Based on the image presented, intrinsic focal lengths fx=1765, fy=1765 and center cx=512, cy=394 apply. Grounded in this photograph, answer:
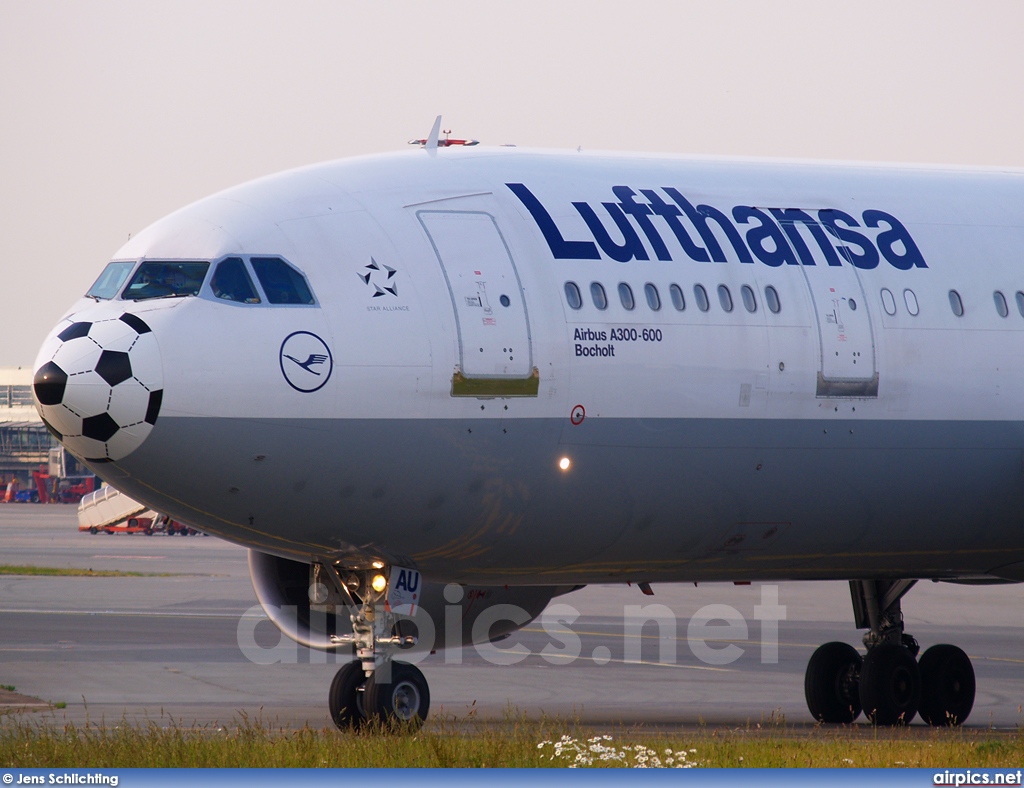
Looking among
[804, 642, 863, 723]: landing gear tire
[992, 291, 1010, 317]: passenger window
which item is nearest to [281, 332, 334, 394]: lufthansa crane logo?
[992, 291, 1010, 317]: passenger window

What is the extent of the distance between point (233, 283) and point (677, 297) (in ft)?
13.4

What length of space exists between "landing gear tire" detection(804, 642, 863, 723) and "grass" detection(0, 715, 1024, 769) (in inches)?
198

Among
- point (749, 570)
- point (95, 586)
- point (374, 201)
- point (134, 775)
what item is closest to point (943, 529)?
point (749, 570)

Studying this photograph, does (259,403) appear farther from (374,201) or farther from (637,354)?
(637,354)

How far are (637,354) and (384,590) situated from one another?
3.02 meters

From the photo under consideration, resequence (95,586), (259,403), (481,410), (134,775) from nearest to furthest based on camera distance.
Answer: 1. (134,775)
2. (259,403)
3. (481,410)
4. (95,586)

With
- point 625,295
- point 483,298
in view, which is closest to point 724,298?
point 625,295

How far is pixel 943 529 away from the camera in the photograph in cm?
1753

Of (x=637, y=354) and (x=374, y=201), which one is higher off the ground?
(x=374, y=201)

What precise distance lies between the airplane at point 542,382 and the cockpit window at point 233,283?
24 mm

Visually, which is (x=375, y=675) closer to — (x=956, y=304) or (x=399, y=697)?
(x=399, y=697)

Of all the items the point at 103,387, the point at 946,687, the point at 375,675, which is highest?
the point at 103,387

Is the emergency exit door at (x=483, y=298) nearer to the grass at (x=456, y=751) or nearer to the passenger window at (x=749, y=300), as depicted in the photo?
the passenger window at (x=749, y=300)

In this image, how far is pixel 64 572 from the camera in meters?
49.8
